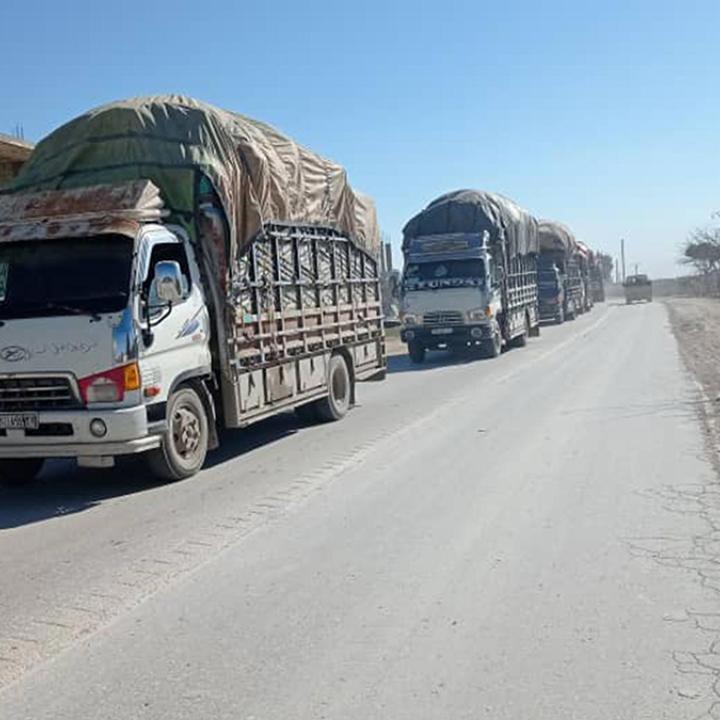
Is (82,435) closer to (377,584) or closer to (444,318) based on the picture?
(377,584)

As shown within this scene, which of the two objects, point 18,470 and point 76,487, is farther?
point 18,470

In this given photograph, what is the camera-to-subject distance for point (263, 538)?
637 cm

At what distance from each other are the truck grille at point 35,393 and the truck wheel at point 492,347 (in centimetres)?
1576

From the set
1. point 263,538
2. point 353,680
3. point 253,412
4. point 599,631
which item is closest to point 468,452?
point 253,412

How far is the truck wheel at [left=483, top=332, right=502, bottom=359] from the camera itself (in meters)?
22.5

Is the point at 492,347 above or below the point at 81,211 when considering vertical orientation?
below

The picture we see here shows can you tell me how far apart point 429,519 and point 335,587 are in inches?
64.8

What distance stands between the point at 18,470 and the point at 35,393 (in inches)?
56.1

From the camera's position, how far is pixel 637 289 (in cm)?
6350

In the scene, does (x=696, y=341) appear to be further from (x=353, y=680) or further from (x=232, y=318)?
(x=353, y=680)

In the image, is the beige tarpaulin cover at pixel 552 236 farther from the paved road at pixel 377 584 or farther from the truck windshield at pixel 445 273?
the paved road at pixel 377 584

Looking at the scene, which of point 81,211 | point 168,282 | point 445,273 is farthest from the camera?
point 445,273

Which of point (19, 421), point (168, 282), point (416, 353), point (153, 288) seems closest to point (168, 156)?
point (168, 282)

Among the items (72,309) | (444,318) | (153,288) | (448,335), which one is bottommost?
(448,335)
